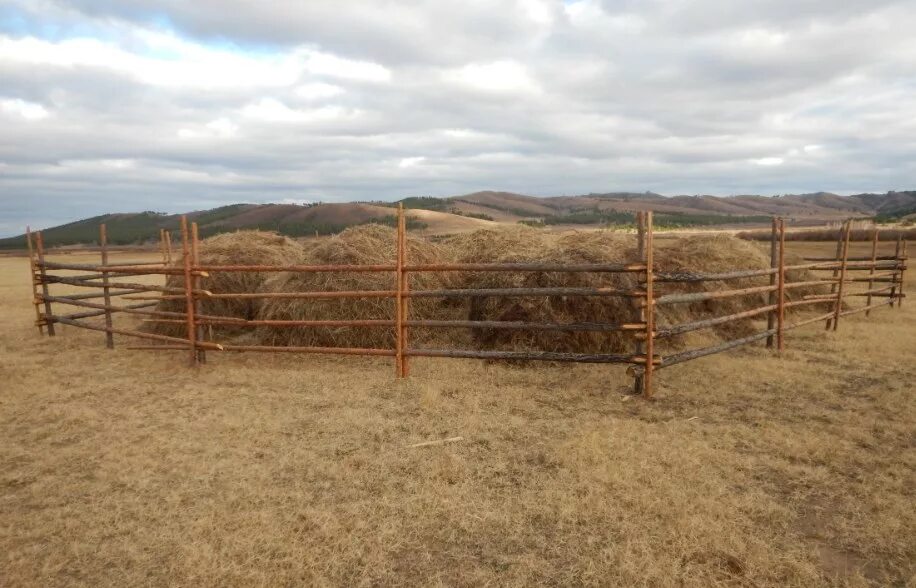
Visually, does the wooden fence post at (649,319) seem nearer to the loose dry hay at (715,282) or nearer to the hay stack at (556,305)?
the hay stack at (556,305)

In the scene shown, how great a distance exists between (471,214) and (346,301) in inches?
2374

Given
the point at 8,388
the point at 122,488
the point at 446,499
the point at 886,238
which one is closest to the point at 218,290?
the point at 8,388

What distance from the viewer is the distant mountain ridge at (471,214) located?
5512cm

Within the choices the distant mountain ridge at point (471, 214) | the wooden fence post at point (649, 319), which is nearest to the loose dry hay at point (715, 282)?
the wooden fence post at point (649, 319)

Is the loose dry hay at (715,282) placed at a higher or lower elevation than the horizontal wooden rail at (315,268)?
lower

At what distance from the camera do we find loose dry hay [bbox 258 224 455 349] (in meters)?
8.42

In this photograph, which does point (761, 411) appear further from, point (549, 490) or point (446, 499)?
point (446, 499)

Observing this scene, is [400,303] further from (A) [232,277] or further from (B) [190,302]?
(A) [232,277]

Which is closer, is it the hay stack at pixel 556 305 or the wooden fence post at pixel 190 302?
the wooden fence post at pixel 190 302

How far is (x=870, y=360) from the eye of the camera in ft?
24.1

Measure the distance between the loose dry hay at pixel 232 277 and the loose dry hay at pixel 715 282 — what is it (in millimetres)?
6103

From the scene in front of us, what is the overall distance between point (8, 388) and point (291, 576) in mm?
5406

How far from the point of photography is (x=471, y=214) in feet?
223

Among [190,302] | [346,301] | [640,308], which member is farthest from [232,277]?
[640,308]
